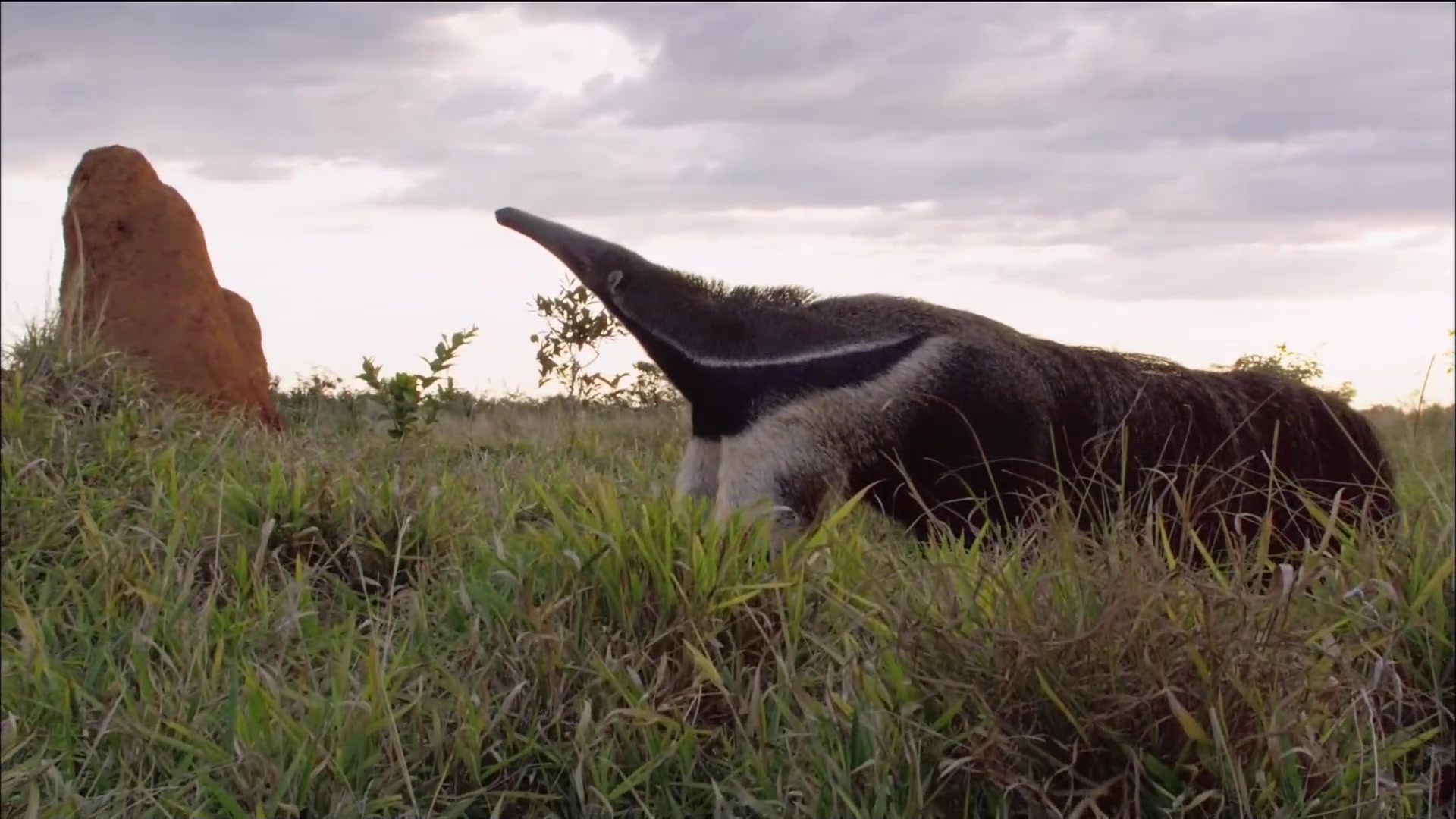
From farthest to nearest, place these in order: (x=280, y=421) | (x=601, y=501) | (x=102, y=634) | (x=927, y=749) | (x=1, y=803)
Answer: (x=280, y=421) → (x=102, y=634) → (x=601, y=501) → (x=1, y=803) → (x=927, y=749)

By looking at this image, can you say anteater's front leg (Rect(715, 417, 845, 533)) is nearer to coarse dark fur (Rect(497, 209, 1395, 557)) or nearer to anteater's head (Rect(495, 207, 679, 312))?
coarse dark fur (Rect(497, 209, 1395, 557))

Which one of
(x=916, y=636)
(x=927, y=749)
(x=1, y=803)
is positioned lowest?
(x=1, y=803)

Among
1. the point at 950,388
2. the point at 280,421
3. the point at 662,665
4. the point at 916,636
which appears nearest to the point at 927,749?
the point at 916,636

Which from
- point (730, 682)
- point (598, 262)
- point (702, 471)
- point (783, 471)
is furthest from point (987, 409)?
point (730, 682)

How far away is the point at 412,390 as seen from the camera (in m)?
7.59

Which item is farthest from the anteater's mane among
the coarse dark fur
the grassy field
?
the grassy field

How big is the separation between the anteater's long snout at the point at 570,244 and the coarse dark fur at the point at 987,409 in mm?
149

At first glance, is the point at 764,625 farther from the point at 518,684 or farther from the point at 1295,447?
the point at 1295,447

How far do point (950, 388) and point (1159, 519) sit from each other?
1.42 meters

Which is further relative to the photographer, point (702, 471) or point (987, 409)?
point (702, 471)

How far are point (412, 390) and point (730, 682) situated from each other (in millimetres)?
4816

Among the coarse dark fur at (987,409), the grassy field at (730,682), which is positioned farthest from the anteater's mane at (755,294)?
the grassy field at (730,682)

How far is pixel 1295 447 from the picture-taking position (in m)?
4.98

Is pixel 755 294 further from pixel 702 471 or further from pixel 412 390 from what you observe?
pixel 412 390
